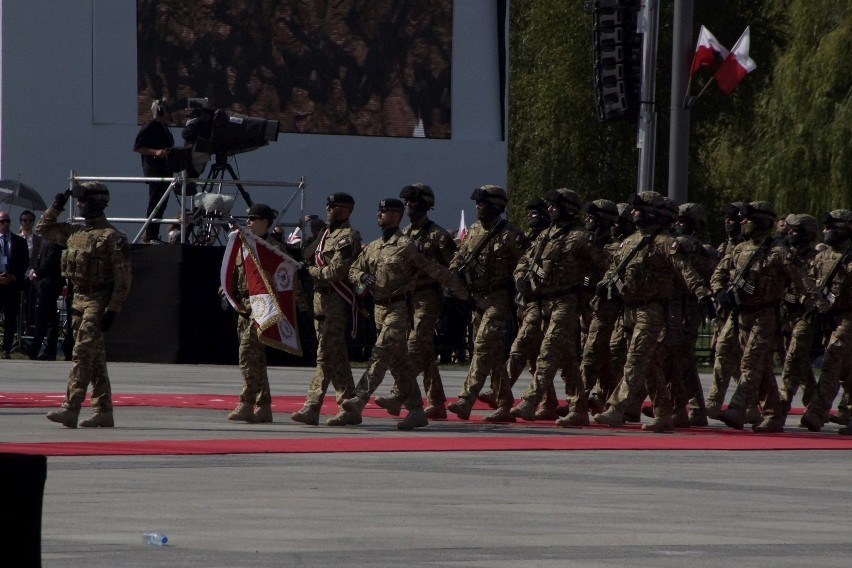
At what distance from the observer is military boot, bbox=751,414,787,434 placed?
55.1 ft

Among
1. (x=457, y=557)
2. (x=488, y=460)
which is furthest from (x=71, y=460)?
(x=457, y=557)

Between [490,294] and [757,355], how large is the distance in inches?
94.6

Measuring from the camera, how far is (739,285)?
16562mm

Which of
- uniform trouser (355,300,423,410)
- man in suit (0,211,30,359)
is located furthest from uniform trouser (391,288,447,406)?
man in suit (0,211,30,359)

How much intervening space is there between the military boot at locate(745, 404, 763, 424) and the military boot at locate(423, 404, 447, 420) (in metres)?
2.72

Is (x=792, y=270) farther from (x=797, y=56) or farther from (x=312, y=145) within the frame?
(x=312, y=145)

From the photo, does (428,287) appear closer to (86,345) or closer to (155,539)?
(86,345)

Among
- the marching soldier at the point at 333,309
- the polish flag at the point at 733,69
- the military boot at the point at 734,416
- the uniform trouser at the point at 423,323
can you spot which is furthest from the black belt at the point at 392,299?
the polish flag at the point at 733,69

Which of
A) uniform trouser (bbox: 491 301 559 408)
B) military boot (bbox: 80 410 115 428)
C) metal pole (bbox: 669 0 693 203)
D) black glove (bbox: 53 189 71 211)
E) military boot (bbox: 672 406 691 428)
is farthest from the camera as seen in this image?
metal pole (bbox: 669 0 693 203)

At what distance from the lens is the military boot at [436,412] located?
17.2 metres

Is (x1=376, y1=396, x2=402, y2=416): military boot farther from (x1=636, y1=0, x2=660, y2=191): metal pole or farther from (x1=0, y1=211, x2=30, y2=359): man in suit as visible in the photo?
(x1=0, y1=211, x2=30, y2=359): man in suit

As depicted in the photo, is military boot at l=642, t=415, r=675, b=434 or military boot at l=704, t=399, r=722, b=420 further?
military boot at l=704, t=399, r=722, b=420

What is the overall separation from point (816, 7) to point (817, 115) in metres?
2.20

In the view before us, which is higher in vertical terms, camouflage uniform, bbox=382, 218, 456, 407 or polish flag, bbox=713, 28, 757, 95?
polish flag, bbox=713, 28, 757, 95
